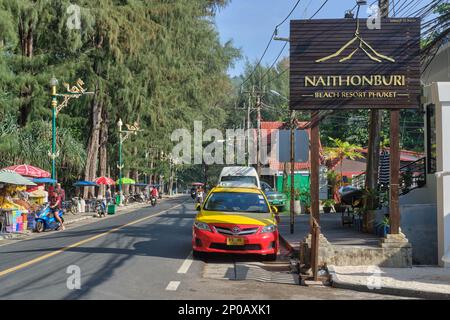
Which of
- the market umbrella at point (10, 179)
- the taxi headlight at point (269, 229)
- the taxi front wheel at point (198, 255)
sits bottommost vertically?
the taxi front wheel at point (198, 255)

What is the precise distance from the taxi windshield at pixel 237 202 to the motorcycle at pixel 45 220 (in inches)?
388

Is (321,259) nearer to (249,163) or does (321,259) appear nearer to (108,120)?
(108,120)

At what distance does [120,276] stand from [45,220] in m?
12.6

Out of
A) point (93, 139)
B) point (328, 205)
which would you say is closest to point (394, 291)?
point (328, 205)

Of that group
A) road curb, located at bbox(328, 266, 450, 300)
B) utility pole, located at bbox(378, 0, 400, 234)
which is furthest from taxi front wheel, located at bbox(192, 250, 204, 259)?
utility pole, located at bbox(378, 0, 400, 234)

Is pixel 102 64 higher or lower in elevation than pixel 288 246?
higher

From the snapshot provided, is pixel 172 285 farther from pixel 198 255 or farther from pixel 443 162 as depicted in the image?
pixel 443 162

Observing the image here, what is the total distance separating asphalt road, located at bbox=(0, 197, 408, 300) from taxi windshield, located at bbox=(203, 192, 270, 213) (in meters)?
1.39

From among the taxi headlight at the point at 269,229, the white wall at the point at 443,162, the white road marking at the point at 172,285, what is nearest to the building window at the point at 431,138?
the white wall at the point at 443,162

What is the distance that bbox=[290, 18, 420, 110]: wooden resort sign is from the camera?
39.4 feet

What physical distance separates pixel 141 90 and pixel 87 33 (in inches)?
297

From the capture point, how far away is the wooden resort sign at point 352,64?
1202cm

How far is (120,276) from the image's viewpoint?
402 inches

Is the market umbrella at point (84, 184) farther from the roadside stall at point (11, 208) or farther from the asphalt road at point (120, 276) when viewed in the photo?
the asphalt road at point (120, 276)
